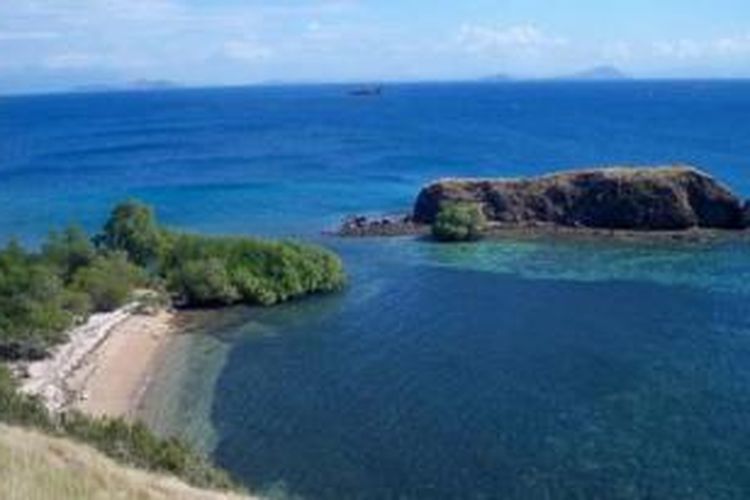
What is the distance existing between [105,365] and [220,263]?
52.5 ft

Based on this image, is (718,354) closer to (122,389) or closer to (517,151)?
(122,389)

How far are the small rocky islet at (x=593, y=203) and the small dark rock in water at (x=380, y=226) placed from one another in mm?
82

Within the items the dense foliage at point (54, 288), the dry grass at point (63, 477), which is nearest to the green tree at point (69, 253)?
the dense foliage at point (54, 288)

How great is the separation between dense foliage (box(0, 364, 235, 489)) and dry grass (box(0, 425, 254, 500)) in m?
4.71

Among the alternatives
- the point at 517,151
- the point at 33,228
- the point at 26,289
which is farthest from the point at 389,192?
the point at 26,289

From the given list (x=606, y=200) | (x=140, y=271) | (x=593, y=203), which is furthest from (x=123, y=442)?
(x=606, y=200)

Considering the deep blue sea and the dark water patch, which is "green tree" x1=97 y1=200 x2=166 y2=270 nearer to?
the deep blue sea

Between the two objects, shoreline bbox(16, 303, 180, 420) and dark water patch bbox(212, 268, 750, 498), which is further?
shoreline bbox(16, 303, 180, 420)

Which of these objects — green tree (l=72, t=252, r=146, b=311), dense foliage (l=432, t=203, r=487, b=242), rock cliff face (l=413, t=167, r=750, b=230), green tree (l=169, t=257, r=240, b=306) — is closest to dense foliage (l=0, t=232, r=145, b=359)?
green tree (l=72, t=252, r=146, b=311)

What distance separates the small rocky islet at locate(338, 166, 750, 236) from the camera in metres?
98.4

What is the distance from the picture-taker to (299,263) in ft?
244

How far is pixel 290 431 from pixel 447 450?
267 inches

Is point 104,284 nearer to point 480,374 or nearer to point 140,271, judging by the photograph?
point 140,271

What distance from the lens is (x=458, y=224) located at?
3701 inches
